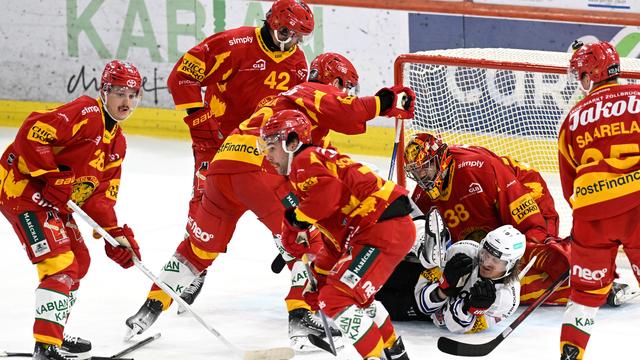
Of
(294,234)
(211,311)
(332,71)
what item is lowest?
(211,311)

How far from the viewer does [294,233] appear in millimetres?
4691

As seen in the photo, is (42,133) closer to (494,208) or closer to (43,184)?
(43,184)

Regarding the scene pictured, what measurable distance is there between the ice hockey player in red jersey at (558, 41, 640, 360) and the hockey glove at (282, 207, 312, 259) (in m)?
1.03

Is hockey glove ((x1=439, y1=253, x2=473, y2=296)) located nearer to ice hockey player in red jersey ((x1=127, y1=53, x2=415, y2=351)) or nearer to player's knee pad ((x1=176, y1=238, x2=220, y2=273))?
ice hockey player in red jersey ((x1=127, y1=53, x2=415, y2=351))

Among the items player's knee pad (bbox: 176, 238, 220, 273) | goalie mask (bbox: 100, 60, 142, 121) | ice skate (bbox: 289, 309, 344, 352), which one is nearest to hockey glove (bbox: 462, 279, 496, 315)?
ice skate (bbox: 289, 309, 344, 352)

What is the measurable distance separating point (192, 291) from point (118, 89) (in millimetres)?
1318

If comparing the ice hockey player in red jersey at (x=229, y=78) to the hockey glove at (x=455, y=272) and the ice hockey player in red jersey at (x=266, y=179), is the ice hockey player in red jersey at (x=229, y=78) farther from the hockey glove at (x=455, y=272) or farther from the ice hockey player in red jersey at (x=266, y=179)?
the hockey glove at (x=455, y=272)

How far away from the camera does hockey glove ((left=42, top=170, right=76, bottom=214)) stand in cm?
485

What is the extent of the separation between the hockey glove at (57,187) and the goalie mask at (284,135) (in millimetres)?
798

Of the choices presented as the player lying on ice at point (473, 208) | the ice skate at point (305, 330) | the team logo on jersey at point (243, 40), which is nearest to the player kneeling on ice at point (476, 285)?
the player lying on ice at point (473, 208)

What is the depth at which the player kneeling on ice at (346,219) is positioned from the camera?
14.9ft

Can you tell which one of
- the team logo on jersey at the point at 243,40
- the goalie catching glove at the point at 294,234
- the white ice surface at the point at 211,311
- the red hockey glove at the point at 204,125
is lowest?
the white ice surface at the point at 211,311

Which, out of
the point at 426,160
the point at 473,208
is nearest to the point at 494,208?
the point at 473,208

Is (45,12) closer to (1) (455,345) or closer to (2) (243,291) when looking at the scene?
(2) (243,291)
